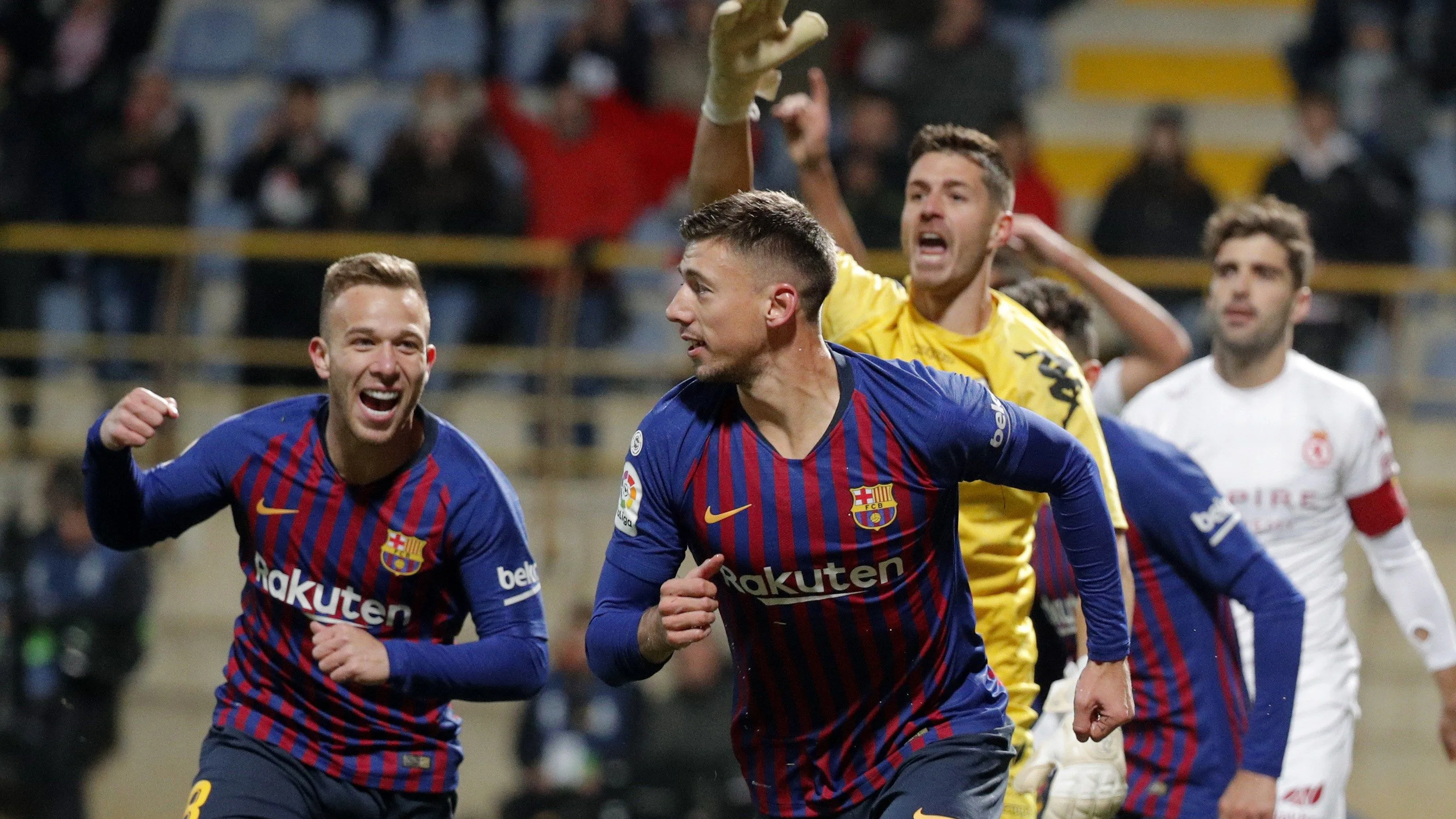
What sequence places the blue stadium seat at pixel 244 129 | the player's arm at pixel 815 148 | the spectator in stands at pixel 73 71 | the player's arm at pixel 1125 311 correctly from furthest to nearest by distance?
the blue stadium seat at pixel 244 129 < the spectator in stands at pixel 73 71 < the player's arm at pixel 1125 311 < the player's arm at pixel 815 148

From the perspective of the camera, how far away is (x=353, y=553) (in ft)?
14.5

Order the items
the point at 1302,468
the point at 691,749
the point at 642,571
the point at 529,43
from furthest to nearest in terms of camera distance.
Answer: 1. the point at 529,43
2. the point at 691,749
3. the point at 1302,468
4. the point at 642,571

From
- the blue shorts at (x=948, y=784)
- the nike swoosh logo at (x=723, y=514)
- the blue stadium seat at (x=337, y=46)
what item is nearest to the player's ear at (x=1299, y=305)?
the blue shorts at (x=948, y=784)

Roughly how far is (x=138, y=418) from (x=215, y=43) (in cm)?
921

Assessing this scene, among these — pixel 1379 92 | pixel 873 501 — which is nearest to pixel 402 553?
pixel 873 501

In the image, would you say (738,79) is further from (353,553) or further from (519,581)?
(353,553)

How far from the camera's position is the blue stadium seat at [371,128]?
38.9 feet

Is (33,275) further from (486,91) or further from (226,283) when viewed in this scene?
(486,91)

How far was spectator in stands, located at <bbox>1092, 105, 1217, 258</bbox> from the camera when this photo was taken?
34.6 ft

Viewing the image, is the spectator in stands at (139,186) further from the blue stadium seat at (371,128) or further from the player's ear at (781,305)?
the player's ear at (781,305)

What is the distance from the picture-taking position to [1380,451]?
18.6 feet

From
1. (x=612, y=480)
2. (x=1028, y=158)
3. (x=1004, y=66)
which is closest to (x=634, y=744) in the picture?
(x=612, y=480)

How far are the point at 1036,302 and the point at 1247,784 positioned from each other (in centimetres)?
150

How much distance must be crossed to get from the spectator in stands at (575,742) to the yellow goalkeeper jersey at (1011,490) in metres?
4.46
